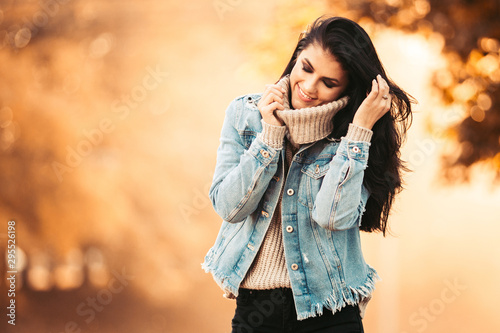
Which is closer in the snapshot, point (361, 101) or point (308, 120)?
point (308, 120)

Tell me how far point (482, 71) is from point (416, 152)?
45.2 inches

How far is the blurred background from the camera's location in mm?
5523

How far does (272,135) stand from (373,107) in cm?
31

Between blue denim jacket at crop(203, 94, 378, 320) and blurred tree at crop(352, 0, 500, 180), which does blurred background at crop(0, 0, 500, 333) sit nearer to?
blurred tree at crop(352, 0, 500, 180)

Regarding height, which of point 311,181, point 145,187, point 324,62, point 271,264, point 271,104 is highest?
point 145,187

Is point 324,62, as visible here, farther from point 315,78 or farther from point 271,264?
point 271,264

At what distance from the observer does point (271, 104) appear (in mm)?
1668

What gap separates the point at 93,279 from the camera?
5.75 metres

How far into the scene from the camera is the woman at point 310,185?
1619 mm

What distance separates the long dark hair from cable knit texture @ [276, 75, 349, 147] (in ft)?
0.21

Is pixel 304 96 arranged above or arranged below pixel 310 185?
above

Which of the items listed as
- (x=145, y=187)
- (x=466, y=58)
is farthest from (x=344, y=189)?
(x=145, y=187)

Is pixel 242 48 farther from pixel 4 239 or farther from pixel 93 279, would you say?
pixel 4 239

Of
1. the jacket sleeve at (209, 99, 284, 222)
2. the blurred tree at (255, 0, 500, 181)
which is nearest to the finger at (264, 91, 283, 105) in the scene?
the jacket sleeve at (209, 99, 284, 222)
